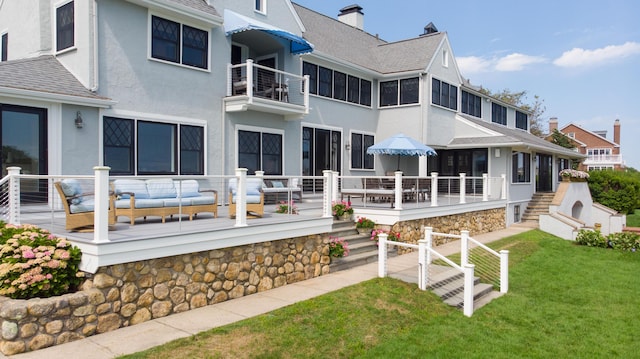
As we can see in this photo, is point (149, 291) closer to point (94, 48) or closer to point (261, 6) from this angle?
point (94, 48)

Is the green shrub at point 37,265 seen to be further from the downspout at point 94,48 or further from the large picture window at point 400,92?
the large picture window at point 400,92

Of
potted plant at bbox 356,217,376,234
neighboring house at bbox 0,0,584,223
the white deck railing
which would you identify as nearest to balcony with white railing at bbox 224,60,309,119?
neighboring house at bbox 0,0,584,223

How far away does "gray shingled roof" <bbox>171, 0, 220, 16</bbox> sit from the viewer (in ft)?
42.1

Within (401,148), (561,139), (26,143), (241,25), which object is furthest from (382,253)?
(561,139)

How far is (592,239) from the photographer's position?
Answer: 733 inches

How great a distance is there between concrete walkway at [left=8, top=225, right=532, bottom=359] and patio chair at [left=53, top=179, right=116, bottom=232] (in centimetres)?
204

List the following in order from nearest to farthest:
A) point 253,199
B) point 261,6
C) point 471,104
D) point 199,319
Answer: point 199,319 < point 253,199 < point 261,6 < point 471,104

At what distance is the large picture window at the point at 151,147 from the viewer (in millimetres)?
11492

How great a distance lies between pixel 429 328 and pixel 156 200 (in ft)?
18.3

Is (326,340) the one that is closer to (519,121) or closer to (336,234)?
(336,234)

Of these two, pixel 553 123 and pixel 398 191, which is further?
pixel 553 123

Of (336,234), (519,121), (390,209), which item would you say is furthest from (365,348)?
(519,121)

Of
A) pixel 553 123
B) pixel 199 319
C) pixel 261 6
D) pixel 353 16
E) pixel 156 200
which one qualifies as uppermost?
pixel 353 16

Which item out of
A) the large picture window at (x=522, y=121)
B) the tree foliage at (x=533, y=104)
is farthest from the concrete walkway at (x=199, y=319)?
the tree foliage at (x=533, y=104)
